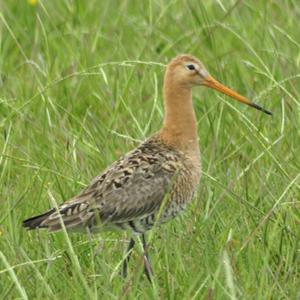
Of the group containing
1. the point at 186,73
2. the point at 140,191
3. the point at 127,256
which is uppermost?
the point at 186,73

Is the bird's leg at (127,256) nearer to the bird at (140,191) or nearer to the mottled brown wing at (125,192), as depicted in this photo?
the bird at (140,191)

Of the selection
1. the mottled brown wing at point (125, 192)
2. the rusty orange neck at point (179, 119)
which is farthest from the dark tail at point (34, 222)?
the rusty orange neck at point (179, 119)

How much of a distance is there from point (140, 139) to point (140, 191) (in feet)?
2.94

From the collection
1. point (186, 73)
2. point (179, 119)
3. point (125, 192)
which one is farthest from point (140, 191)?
point (186, 73)

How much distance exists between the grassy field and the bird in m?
0.09

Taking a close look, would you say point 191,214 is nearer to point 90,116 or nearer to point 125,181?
point 125,181

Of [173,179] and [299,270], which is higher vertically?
[173,179]

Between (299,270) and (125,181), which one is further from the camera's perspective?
(125,181)

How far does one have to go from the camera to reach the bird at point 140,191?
569cm

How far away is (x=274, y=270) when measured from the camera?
5523 mm

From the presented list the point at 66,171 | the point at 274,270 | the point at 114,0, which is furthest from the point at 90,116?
the point at 114,0

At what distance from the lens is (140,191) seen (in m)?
5.84

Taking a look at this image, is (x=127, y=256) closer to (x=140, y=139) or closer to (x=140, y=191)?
(x=140, y=191)

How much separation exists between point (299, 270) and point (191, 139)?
95 centimetres
